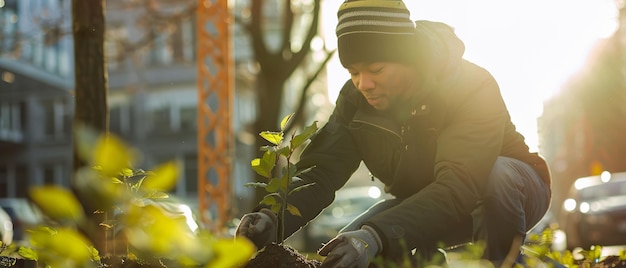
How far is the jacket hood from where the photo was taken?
8.57 feet

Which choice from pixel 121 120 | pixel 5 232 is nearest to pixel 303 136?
pixel 5 232

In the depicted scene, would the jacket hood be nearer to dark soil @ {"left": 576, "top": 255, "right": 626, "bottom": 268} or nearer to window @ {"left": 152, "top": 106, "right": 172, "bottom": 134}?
dark soil @ {"left": 576, "top": 255, "right": 626, "bottom": 268}

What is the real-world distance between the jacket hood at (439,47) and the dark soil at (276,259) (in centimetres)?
86

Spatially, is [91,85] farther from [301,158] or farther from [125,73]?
[125,73]

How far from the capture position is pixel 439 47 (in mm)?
2660

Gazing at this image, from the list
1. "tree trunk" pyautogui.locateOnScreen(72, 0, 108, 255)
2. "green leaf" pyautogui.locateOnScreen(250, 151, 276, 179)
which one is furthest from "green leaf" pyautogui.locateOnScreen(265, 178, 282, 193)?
"tree trunk" pyautogui.locateOnScreen(72, 0, 108, 255)

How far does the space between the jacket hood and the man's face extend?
0.08 m

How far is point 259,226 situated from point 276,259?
245mm

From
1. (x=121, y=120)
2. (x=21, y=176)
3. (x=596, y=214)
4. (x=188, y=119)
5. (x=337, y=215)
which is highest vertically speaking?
(x=596, y=214)

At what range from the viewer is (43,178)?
151ft

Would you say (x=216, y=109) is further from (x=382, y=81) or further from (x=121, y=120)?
(x=121, y=120)

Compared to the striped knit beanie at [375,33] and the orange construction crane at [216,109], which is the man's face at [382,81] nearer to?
the striped knit beanie at [375,33]

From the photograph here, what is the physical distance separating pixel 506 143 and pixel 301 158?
0.65m

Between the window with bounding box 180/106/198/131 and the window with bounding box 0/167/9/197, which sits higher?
the window with bounding box 180/106/198/131
